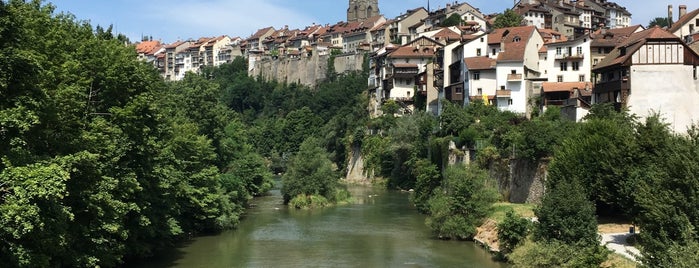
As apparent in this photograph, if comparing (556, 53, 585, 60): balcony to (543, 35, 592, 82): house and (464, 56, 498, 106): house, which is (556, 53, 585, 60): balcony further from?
(464, 56, 498, 106): house

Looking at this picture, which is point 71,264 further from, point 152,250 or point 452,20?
point 452,20

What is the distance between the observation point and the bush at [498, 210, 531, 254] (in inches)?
1177

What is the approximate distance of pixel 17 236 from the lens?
52.3ft

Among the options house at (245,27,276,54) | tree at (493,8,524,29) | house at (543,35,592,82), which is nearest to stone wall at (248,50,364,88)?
house at (245,27,276,54)

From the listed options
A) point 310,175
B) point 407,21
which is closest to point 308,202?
A: point 310,175

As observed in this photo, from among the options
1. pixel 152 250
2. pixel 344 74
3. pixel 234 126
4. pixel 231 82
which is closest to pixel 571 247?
pixel 152 250

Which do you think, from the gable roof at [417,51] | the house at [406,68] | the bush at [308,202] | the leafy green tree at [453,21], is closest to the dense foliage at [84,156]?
the bush at [308,202]

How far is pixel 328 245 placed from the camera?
117ft

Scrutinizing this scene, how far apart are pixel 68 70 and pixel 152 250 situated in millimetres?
11906

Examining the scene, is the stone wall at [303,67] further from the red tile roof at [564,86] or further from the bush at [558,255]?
the bush at [558,255]

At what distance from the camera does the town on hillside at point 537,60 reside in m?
43.7

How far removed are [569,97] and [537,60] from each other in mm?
6940

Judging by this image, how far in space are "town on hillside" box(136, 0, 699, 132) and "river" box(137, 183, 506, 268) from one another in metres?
14.7

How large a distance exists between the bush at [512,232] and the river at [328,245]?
0.96 m
